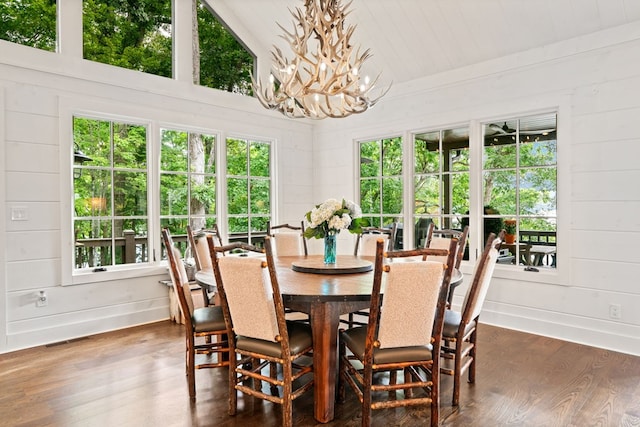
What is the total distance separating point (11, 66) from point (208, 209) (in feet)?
7.44

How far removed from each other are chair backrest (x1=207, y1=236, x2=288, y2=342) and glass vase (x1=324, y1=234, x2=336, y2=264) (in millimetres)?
894

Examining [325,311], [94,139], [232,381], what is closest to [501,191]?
[325,311]

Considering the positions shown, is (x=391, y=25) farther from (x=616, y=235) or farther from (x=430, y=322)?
(x=430, y=322)

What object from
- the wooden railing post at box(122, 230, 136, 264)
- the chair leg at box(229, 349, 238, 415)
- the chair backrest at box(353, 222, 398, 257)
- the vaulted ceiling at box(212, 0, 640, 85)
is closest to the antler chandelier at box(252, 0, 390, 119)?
the chair backrest at box(353, 222, 398, 257)

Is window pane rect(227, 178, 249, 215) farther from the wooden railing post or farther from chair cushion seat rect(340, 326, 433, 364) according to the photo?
chair cushion seat rect(340, 326, 433, 364)

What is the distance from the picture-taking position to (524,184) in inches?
161

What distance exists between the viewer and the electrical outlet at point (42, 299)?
145 inches

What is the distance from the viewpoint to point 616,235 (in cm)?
348

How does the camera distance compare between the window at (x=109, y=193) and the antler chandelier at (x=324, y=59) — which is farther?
the window at (x=109, y=193)

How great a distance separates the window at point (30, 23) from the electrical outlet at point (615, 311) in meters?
5.56

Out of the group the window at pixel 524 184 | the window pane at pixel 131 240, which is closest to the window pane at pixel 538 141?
the window at pixel 524 184

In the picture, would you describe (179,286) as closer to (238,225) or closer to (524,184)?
(238,225)

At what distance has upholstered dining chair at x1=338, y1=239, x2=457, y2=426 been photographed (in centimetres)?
204

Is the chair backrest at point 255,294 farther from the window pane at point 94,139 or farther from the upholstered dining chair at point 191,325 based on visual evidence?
the window pane at point 94,139
